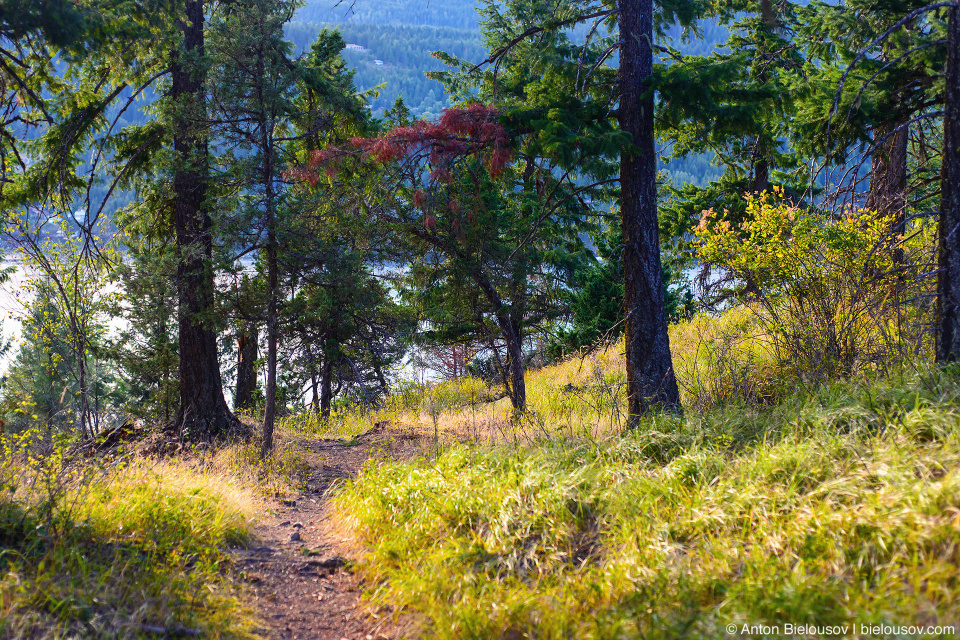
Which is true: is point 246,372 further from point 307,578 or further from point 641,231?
point 641,231

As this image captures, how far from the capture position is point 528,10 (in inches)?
583

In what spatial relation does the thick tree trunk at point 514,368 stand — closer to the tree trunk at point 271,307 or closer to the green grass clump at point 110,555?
the tree trunk at point 271,307

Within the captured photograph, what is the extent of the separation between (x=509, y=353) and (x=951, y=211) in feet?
23.3

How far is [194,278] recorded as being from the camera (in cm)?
920

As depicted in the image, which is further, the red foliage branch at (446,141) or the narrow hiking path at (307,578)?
the red foliage branch at (446,141)

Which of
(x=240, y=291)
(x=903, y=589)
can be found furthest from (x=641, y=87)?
(x=240, y=291)

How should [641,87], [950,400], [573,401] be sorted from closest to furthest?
[950,400] < [641,87] < [573,401]

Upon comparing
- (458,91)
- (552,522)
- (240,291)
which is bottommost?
(552,522)

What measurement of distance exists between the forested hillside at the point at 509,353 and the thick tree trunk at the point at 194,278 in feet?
0.18

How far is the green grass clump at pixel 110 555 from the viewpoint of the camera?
316 centimetres

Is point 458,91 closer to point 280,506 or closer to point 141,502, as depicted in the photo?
point 280,506

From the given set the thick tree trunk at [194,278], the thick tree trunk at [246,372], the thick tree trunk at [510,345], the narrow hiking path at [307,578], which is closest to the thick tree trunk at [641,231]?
the narrow hiking path at [307,578]

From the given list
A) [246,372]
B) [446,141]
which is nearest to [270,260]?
[446,141]

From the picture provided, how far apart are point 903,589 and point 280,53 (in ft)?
29.9
